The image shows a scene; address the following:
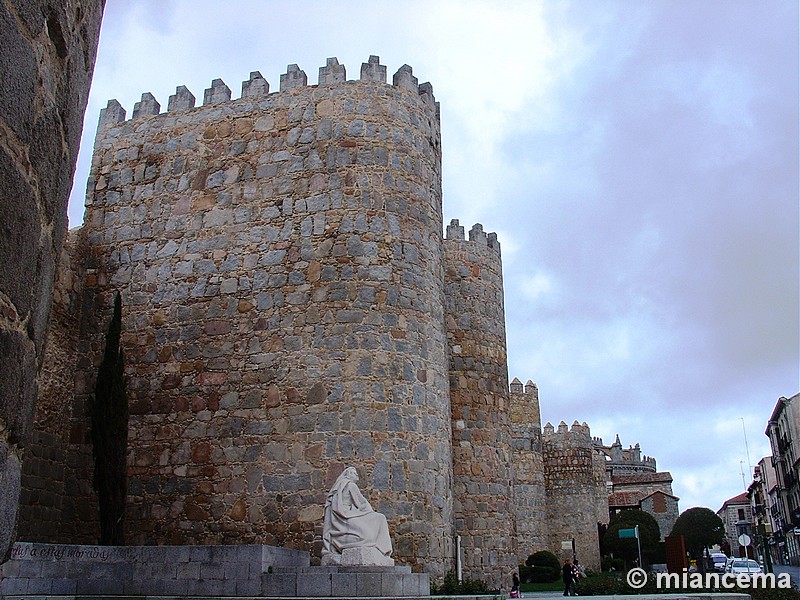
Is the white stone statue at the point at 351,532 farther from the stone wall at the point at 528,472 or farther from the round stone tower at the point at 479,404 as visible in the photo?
the stone wall at the point at 528,472

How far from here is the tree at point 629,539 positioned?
123 feet

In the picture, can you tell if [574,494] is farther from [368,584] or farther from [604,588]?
[368,584]

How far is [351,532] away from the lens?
9.75m

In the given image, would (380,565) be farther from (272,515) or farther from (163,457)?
(163,457)

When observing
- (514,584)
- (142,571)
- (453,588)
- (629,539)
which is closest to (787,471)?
(629,539)

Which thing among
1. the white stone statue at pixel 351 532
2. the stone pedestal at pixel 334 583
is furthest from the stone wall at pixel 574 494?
the stone pedestal at pixel 334 583

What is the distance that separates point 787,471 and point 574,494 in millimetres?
27298

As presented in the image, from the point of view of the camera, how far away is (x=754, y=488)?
74562mm

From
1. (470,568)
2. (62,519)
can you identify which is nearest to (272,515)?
(62,519)

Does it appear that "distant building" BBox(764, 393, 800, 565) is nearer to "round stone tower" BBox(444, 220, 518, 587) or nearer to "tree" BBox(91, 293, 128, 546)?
"round stone tower" BBox(444, 220, 518, 587)

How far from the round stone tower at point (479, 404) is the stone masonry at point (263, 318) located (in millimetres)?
3003

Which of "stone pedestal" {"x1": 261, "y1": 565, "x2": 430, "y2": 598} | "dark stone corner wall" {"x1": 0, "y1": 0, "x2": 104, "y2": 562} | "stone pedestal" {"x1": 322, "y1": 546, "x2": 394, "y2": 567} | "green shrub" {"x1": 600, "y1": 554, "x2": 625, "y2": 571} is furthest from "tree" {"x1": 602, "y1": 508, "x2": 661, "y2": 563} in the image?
"dark stone corner wall" {"x1": 0, "y1": 0, "x2": 104, "y2": 562}

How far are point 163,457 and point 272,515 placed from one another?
2.28 meters

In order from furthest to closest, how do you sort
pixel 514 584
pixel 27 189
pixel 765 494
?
1. pixel 765 494
2. pixel 514 584
3. pixel 27 189
